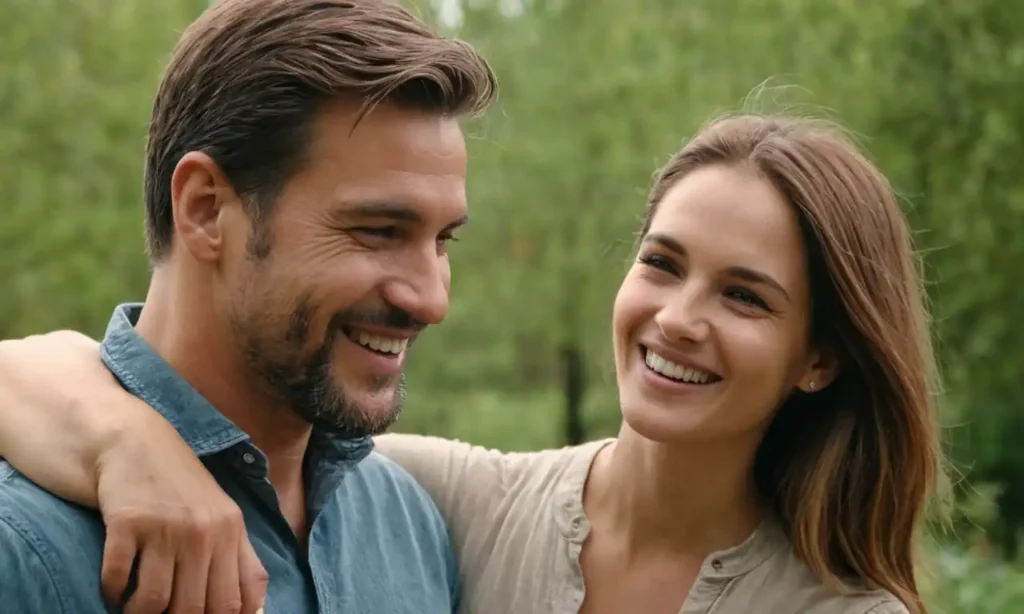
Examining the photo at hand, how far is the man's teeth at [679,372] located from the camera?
2.57 meters

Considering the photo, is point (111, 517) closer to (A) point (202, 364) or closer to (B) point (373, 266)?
(A) point (202, 364)

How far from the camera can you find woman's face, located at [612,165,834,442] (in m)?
2.54

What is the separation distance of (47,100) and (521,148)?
3367 mm

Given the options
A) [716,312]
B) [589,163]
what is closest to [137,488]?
[716,312]

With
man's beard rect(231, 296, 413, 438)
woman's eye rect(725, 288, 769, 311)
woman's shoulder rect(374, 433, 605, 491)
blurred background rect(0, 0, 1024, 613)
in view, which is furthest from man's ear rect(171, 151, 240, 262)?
blurred background rect(0, 0, 1024, 613)

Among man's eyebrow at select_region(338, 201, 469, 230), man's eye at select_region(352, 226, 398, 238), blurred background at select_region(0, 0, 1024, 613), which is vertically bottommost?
blurred background at select_region(0, 0, 1024, 613)

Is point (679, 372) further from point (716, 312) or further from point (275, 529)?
point (275, 529)

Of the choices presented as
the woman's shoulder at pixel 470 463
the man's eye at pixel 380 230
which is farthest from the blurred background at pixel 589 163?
the man's eye at pixel 380 230

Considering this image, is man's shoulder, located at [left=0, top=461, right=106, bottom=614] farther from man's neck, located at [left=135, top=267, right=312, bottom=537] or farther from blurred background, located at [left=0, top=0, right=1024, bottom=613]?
blurred background, located at [left=0, top=0, right=1024, bottom=613]

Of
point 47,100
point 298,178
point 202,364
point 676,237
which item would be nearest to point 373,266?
point 298,178

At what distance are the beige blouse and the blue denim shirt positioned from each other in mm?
113

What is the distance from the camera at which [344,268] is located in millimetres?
1915

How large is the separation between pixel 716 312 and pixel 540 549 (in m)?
0.65

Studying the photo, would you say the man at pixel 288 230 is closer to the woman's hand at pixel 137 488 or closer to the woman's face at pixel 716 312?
the woman's hand at pixel 137 488
